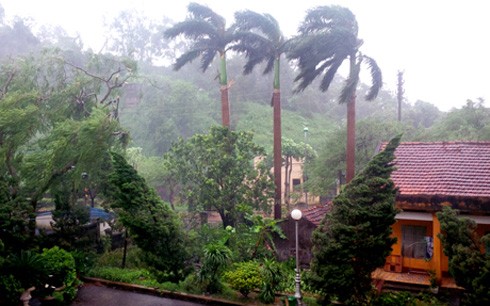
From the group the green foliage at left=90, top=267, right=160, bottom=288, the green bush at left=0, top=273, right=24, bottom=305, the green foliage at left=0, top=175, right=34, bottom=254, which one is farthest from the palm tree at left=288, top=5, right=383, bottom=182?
the green bush at left=0, top=273, right=24, bottom=305

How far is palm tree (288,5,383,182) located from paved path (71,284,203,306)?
30.5ft

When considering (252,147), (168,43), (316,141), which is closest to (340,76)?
(168,43)

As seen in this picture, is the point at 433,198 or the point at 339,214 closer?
the point at 339,214

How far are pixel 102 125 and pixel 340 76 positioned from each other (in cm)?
6639

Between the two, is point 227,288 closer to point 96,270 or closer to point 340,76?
point 96,270

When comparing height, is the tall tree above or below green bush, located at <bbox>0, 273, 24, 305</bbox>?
above

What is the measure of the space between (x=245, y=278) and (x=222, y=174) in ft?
19.8

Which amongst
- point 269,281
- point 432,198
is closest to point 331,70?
point 432,198

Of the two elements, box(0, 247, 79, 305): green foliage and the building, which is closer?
box(0, 247, 79, 305): green foliage

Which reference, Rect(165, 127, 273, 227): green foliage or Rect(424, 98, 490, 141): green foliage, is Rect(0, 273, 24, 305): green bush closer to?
Rect(165, 127, 273, 227): green foliage

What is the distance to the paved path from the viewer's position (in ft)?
42.3

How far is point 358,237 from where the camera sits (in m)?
10.5

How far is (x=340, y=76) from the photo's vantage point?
76688 mm

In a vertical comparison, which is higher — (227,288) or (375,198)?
(375,198)
